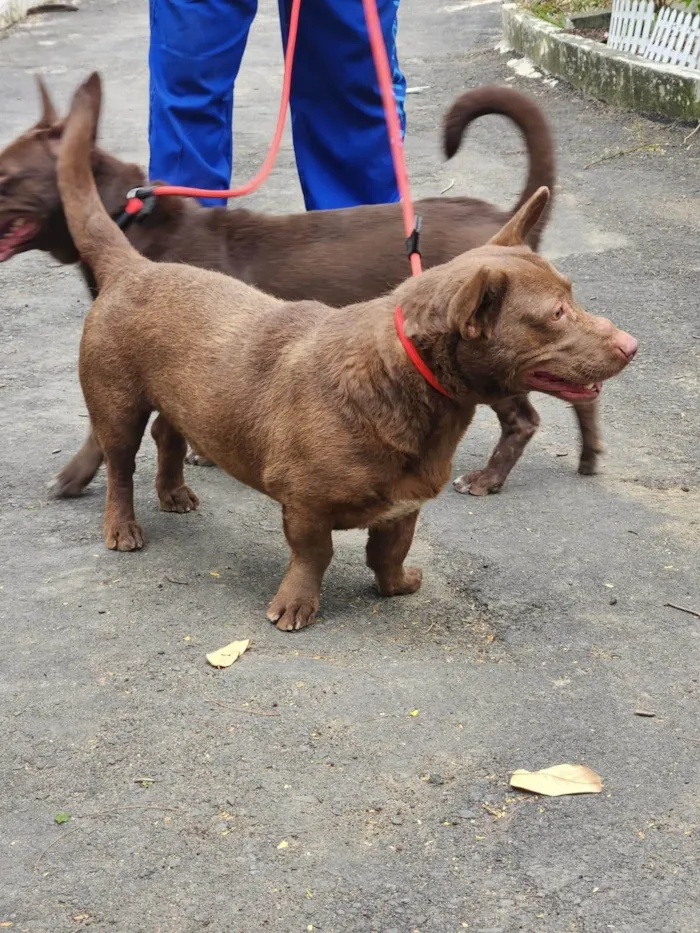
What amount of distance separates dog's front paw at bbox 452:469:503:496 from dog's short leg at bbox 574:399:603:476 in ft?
1.17

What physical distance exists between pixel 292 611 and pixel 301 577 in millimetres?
105

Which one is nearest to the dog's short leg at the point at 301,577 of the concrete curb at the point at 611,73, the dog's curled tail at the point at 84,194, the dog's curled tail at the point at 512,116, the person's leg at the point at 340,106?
the dog's curled tail at the point at 84,194

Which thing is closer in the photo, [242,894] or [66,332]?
[242,894]

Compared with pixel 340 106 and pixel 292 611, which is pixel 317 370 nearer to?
pixel 292 611

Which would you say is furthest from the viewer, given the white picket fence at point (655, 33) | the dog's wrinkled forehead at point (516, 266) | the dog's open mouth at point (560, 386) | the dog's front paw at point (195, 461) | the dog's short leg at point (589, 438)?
the white picket fence at point (655, 33)

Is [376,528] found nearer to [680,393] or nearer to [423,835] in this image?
[423,835]

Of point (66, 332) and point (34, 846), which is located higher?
point (34, 846)

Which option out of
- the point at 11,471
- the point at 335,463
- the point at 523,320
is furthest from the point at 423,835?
the point at 11,471

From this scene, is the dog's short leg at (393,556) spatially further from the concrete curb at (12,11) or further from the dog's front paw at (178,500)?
the concrete curb at (12,11)

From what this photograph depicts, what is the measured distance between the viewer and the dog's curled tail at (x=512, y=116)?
4402 millimetres

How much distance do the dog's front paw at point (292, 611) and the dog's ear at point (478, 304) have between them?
0.98m

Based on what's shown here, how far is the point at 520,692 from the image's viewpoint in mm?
3098

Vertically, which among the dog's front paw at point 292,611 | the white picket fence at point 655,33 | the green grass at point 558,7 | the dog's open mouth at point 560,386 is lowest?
the dog's front paw at point 292,611

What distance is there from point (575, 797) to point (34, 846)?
1.21 metres
